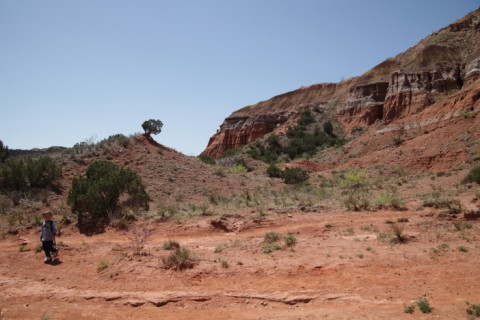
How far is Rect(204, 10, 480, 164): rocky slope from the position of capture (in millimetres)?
37125

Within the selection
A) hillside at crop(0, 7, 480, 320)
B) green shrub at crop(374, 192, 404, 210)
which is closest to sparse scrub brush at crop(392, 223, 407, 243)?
hillside at crop(0, 7, 480, 320)

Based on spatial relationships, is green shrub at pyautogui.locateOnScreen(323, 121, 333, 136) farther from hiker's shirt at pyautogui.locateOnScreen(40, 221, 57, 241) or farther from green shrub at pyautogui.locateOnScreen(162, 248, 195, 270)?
hiker's shirt at pyautogui.locateOnScreen(40, 221, 57, 241)

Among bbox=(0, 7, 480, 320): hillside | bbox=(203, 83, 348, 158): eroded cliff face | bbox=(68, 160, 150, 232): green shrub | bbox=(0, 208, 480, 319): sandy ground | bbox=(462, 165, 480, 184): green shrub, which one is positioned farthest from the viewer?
bbox=(203, 83, 348, 158): eroded cliff face

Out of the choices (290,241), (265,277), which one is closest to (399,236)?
(290,241)

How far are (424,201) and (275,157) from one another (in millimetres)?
33812

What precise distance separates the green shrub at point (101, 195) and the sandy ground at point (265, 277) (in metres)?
2.54

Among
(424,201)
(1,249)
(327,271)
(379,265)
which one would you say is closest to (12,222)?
(1,249)

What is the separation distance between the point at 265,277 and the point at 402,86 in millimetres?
37954

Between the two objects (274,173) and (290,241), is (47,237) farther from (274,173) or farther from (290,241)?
(274,173)

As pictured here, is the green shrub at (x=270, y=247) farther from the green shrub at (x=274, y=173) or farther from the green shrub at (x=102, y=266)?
the green shrub at (x=274, y=173)

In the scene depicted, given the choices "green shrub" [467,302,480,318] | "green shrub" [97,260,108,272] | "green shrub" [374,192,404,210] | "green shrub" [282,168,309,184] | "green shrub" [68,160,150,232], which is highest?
"green shrub" [68,160,150,232]

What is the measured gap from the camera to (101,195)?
1434 cm

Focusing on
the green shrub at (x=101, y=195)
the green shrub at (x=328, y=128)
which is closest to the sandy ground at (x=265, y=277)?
the green shrub at (x=101, y=195)

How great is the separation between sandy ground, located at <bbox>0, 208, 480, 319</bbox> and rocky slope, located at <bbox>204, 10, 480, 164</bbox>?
25.6 metres
